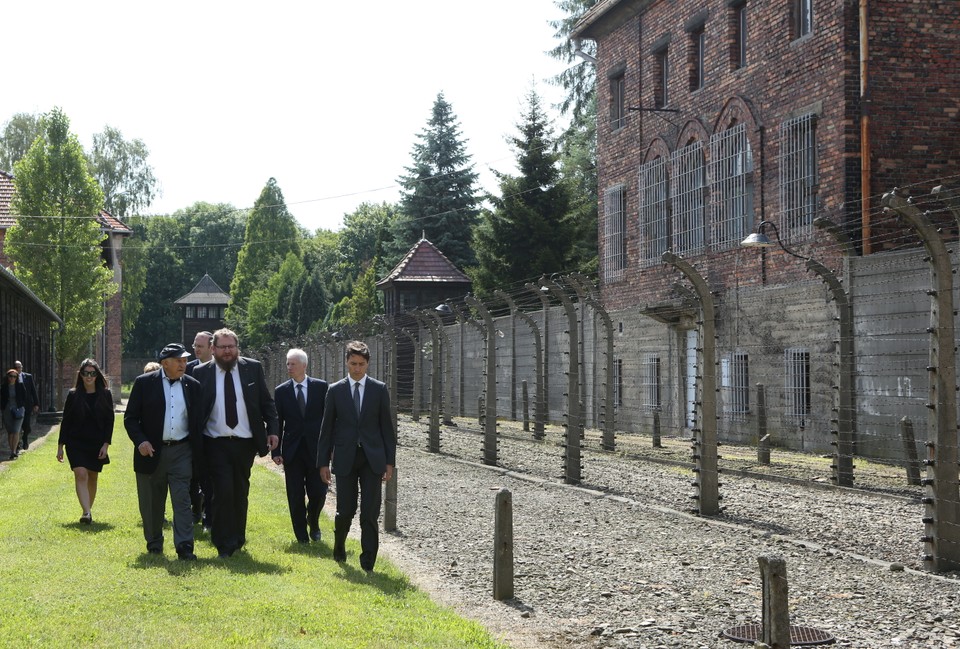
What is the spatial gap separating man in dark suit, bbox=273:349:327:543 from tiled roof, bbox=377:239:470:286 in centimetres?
4702

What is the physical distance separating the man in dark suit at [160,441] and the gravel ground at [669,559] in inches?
74.2

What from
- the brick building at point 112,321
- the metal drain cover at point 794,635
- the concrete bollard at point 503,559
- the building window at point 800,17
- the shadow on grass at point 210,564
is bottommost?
the metal drain cover at point 794,635

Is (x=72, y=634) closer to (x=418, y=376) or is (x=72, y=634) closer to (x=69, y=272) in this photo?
(x=418, y=376)

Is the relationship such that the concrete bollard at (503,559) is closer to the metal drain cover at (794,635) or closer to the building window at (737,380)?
the metal drain cover at (794,635)

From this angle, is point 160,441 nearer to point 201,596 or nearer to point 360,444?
point 360,444

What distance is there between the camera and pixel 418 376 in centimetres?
2719

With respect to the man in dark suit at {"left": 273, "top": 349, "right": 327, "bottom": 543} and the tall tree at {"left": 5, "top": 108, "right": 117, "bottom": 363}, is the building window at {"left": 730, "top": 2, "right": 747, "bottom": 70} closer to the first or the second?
the man in dark suit at {"left": 273, "top": 349, "right": 327, "bottom": 543}

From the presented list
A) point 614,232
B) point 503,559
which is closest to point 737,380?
point 614,232

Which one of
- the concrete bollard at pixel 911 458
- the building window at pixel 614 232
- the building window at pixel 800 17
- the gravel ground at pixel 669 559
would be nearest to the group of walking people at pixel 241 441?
the gravel ground at pixel 669 559

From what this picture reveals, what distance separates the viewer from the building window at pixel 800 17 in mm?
24666

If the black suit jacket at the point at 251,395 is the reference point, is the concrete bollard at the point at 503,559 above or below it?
below

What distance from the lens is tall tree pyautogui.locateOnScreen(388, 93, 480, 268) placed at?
6738 cm

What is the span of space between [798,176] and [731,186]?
2.67 m

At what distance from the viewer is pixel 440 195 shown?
6838 centimetres
